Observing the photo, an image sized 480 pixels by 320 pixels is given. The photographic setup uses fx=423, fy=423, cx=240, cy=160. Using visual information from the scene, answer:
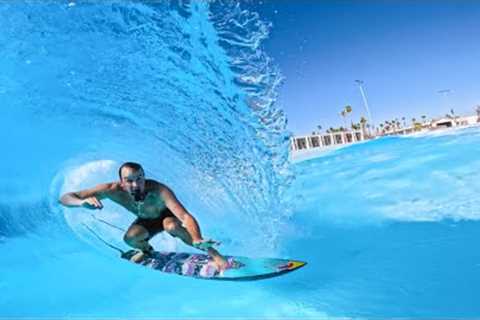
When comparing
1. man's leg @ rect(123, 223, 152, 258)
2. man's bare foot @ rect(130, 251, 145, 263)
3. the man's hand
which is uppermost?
the man's hand

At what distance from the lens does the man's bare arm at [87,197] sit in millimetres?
3971

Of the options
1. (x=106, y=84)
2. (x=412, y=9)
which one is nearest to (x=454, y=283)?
(x=106, y=84)

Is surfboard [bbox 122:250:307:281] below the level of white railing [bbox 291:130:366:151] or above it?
below

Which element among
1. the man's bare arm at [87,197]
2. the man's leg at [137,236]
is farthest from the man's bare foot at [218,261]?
the man's bare arm at [87,197]

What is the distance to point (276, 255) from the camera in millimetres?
6000

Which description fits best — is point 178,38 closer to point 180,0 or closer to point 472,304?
point 180,0

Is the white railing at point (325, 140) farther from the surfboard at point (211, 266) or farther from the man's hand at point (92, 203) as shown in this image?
the man's hand at point (92, 203)

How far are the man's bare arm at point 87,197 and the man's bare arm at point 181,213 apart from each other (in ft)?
1.89

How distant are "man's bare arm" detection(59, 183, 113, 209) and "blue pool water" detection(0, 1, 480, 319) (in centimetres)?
142

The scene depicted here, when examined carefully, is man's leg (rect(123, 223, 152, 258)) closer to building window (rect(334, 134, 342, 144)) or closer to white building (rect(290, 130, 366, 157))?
white building (rect(290, 130, 366, 157))

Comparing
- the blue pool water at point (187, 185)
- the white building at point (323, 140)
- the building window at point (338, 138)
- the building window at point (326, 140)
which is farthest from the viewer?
the building window at point (338, 138)

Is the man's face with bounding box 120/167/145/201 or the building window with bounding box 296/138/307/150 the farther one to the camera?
the building window with bounding box 296/138/307/150

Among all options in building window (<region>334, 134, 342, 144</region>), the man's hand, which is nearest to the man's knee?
the man's hand

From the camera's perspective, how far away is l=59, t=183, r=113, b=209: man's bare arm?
3.97 meters
